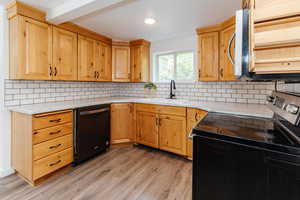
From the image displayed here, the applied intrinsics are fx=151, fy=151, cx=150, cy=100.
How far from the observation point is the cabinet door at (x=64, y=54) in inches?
90.3

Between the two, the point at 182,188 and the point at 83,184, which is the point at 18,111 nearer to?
the point at 83,184

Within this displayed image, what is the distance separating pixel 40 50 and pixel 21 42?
217 mm

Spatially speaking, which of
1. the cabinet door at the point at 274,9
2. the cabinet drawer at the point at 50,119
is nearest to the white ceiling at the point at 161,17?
the cabinet door at the point at 274,9

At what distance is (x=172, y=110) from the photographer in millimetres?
2576

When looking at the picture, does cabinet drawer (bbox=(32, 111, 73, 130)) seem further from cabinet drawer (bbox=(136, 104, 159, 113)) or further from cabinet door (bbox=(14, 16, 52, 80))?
cabinet drawer (bbox=(136, 104, 159, 113))

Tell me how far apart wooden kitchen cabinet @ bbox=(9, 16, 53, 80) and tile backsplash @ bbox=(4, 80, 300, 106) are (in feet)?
A: 0.94

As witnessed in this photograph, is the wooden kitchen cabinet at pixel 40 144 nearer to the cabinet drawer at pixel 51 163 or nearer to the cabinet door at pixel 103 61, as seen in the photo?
the cabinet drawer at pixel 51 163

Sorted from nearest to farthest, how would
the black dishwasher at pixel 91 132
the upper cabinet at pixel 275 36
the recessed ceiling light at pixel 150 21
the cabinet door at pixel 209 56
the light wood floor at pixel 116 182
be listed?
the upper cabinet at pixel 275 36
the light wood floor at pixel 116 182
the black dishwasher at pixel 91 132
the recessed ceiling light at pixel 150 21
the cabinet door at pixel 209 56

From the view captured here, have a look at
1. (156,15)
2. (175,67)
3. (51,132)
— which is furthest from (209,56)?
(51,132)

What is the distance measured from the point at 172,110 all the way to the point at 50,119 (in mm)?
1775

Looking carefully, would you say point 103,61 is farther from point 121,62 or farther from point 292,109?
point 292,109

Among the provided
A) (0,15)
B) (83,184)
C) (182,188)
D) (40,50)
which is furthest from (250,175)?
(0,15)

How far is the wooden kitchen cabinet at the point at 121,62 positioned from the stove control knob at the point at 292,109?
2.90 m

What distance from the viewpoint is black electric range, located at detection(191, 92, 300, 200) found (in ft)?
2.66
